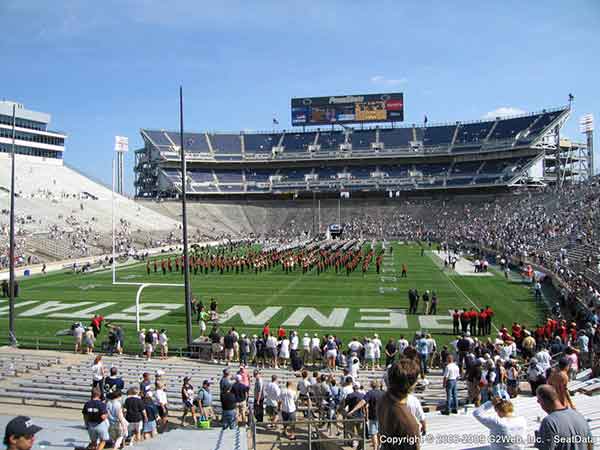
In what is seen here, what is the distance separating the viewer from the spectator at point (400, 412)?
9.50ft

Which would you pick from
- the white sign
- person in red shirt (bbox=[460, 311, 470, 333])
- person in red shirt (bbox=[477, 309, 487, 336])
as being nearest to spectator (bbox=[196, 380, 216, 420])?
person in red shirt (bbox=[460, 311, 470, 333])

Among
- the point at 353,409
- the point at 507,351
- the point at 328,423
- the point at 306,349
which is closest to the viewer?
the point at 353,409

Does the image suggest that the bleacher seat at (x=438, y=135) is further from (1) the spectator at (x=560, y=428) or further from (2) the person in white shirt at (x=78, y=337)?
(1) the spectator at (x=560, y=428)

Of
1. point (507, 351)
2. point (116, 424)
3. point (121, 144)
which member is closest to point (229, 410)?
point (116, 424)

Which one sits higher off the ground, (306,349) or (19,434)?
(19,434)

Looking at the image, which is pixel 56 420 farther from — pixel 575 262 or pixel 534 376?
pixel 575 262

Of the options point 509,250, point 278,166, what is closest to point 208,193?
point 278,166

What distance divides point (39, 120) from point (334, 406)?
2796 inches

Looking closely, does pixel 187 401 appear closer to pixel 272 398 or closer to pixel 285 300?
pixel 272 398

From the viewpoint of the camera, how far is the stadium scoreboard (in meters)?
78.1

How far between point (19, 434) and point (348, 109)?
79063 millimetres

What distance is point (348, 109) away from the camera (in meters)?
79.1

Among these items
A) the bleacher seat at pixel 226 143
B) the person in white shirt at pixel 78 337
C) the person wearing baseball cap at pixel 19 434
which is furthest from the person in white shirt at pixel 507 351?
the bleacher seat at pixel 226 143

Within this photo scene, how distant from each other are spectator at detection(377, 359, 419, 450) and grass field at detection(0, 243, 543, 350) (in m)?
12.4
